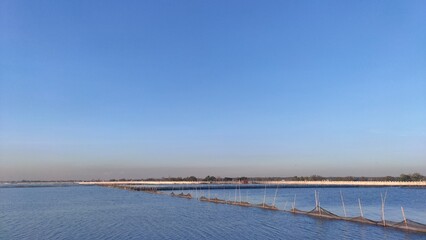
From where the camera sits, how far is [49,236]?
29.3 metres

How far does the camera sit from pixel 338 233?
28.6 meters

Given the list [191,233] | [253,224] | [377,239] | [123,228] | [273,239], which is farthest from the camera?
[253,224]

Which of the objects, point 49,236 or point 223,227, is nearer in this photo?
point 49,236

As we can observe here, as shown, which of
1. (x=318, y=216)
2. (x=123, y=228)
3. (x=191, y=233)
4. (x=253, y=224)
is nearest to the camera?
(x=191, y=233)

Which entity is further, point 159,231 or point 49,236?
point 159,231

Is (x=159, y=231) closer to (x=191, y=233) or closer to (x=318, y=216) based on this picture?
(x=191, y=233)

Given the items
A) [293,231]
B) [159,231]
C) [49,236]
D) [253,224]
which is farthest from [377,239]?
[49,236]

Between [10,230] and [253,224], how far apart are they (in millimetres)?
20156

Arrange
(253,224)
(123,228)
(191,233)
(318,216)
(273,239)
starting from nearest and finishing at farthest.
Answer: (273,239) < (191,233) < (123,228) < (253,224) < (318,216)

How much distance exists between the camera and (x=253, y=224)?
3525cm

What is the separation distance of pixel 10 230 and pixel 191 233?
15168mm

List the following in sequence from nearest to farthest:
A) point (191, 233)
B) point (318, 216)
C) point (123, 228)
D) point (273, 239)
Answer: point (273, 239) < point (191, 233) < point (123, 228) < point (318, 216)

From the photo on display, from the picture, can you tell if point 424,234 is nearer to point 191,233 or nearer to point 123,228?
point 191,233

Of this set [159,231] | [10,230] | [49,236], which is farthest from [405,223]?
[10,230]
